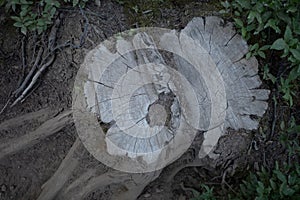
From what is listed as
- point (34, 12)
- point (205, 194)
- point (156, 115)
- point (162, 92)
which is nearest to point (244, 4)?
point (162, 92)

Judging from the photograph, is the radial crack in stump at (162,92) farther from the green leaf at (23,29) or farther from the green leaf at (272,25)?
the green leaf at (23,29)

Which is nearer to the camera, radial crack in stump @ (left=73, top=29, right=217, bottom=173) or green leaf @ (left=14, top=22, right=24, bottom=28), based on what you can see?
radial crack in stump @ (left=73, top=29, right=217, bottom=173)

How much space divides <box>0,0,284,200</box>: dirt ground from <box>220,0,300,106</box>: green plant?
0.19 meters

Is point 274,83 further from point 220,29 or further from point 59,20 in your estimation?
point 59,20

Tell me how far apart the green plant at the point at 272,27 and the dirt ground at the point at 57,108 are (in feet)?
0.62

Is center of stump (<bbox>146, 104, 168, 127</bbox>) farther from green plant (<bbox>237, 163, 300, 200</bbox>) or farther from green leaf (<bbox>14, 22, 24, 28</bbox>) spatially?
green leaf (<bbox>14, 22, 24, 28</bbox>)

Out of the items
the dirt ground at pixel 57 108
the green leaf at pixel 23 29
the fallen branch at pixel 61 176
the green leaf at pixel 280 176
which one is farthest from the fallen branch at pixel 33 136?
the green leaf at pixel 280 176

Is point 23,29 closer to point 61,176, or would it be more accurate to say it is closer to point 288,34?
point 61,176

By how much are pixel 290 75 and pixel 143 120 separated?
32.0 inches

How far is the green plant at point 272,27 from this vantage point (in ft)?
7.06

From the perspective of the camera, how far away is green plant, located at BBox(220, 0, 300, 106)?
2.15m

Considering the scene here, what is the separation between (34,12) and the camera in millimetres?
2395

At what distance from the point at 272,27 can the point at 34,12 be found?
1284 mm

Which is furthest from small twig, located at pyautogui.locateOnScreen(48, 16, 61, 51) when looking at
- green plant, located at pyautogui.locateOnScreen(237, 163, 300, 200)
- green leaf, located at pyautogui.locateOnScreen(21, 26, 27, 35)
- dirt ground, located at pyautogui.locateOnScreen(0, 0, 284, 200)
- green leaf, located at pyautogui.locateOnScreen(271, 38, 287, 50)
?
green plant, located at pyautogui.locateOnScreen(237, 163, 300, 200)
